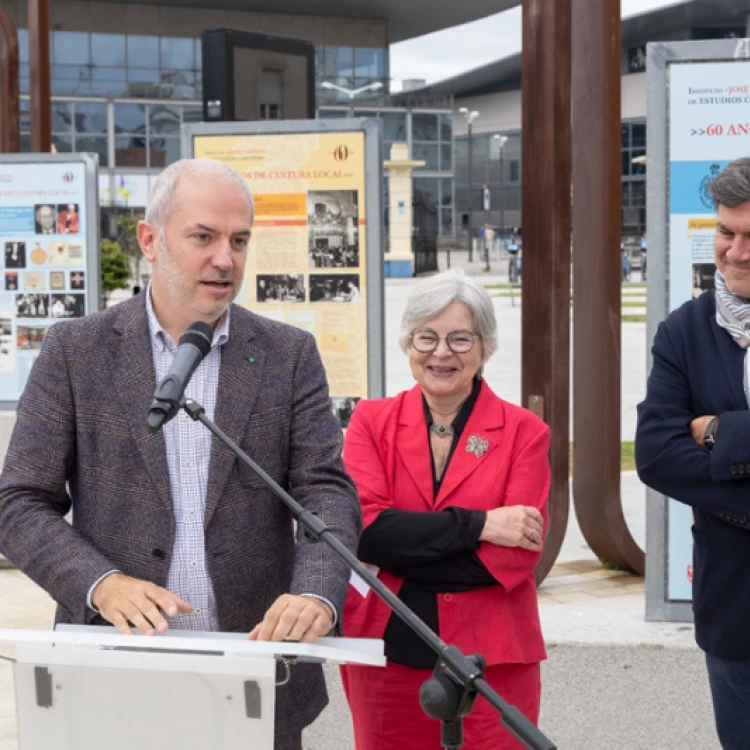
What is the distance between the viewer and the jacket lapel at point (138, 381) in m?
2.61

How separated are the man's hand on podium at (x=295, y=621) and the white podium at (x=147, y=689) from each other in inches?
9.4

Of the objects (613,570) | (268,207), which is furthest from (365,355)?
(613,570)

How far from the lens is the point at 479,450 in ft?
10.9

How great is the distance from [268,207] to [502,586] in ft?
12.3

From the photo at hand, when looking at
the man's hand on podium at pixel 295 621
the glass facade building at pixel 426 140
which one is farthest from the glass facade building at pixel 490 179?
the man's hand on podium at pixel 295 621

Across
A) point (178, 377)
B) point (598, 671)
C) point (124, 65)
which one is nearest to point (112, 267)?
point (598, 671)

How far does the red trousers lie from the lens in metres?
3.18

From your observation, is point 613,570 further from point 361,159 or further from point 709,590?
point 709,590

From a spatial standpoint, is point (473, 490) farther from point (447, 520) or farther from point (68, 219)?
point (68, 219)

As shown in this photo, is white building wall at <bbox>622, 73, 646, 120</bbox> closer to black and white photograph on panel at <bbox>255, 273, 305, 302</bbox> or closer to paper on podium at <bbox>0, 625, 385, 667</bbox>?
black and white photograph on panel at <bbox>255, 273, 305, 302</bbox>

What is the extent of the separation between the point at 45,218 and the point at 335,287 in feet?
6.94

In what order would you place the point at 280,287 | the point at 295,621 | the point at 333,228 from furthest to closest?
the point at 280,287
the point at 333,228
the point at 295,621

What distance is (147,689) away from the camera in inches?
81.6

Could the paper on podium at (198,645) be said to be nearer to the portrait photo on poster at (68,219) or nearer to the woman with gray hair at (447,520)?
the woman with gray hair at (447,520)
